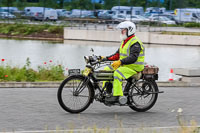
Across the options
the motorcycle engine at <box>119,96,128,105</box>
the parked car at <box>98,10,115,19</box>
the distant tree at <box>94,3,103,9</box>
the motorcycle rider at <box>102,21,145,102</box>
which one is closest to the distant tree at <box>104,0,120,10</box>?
the parked car at <box>98,10,115,19</box>

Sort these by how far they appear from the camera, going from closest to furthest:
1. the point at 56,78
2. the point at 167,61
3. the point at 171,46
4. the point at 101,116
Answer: the point at 101,116 < the point at 56,78 < the point at 167,61 < the point at 171,46

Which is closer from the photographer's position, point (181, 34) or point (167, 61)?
point (167, 61)

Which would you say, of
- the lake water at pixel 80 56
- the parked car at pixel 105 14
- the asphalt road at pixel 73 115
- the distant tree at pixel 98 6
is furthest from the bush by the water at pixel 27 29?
the asphalt road at pixel 73 115

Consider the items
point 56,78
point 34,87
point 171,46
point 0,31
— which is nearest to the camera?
point 34,87

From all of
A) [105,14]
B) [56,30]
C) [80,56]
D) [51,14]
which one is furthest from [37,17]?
[80,56]

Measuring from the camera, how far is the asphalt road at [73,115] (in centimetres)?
818

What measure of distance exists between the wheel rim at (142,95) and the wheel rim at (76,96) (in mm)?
892

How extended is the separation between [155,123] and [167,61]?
25141 millimetres

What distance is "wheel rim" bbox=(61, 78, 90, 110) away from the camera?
29.4 ft

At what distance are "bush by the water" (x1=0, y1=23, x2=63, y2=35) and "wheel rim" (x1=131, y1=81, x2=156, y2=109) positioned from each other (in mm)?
48282

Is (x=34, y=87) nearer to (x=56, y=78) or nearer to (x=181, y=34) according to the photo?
(x=56, y=78)

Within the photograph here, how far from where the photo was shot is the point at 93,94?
9125 millimetres

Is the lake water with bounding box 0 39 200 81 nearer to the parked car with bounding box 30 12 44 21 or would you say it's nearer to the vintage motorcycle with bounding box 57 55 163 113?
the vintage motorcycle with bounding box 57 55 163 113

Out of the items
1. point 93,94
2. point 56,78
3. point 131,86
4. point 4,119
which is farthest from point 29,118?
point 56,78
